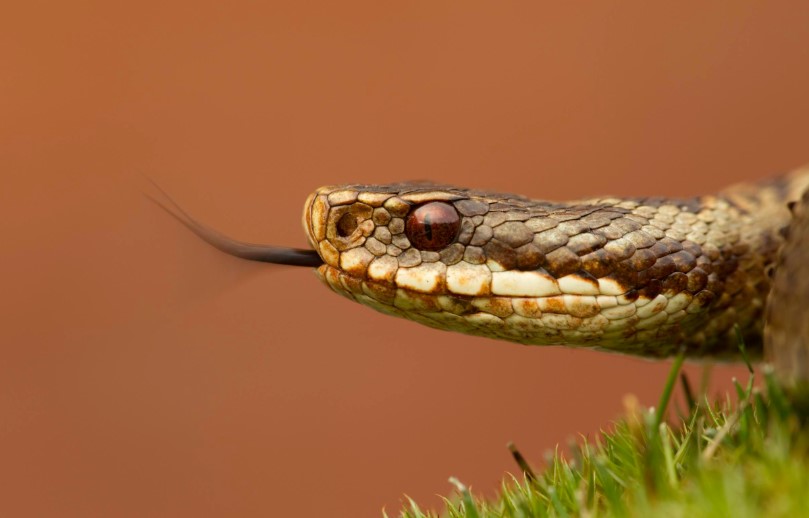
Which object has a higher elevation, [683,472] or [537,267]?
[537,267]

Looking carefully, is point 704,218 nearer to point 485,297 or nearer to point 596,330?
point 596,330

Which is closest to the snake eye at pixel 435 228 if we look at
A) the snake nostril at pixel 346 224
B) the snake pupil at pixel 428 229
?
the snake pupil at pixel 428 229

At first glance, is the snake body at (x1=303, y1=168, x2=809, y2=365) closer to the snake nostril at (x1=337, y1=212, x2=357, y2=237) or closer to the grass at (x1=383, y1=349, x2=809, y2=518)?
the snake nostril at (x1=337, y1=212, x2=357, y2=237)

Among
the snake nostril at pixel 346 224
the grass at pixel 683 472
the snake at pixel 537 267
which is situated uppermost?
the snake nostril at pixel 346 224

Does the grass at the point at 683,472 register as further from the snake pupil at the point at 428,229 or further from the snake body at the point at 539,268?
the snake pupil at the point at 428,229

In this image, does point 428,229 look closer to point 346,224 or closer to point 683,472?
point 346,224

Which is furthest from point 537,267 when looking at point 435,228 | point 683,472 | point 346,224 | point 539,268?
point 683,472
